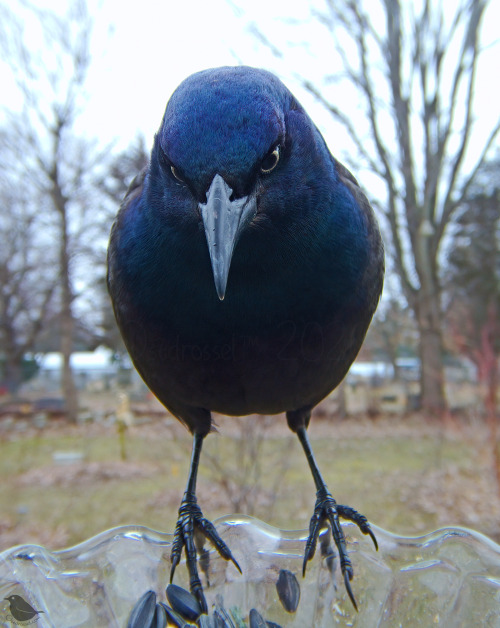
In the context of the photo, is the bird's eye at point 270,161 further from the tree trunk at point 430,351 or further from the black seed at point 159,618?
the tree trunk at point 430,351

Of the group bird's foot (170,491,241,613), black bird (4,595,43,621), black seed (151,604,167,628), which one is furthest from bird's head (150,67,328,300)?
black bird (4,595,43,621)

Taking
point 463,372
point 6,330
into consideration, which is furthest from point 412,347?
point 6,330

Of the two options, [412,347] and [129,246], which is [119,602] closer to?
[129,246]

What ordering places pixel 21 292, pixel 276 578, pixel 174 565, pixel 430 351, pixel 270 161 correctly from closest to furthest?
pixel 270 161 → pixel 174 565 → pixel 276 578 → pixel 430 351 → pixel 21 292

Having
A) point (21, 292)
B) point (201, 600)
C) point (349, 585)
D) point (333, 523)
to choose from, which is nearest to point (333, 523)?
point (333, 523)

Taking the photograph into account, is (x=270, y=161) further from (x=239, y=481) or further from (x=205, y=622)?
(x=239, y=481)

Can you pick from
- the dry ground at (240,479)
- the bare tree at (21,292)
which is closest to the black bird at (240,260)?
the dry ground at (240,479)
